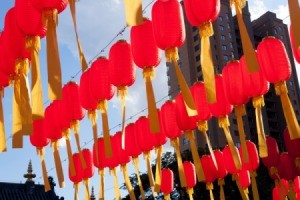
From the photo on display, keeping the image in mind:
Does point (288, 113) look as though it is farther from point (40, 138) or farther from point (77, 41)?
point (40, 138)

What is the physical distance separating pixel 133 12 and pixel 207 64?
96cm

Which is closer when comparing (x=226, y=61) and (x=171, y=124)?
(x=171, y=124)

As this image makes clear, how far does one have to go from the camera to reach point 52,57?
359 centimetres

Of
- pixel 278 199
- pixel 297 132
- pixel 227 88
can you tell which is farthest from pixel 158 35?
pixel 278 199

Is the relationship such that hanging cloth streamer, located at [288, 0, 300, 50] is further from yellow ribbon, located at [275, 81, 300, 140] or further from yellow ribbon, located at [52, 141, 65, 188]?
yellow ribbon, located at [52, 141, 65, 188]

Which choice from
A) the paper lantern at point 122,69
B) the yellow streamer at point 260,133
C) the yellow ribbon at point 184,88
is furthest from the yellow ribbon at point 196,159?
the yellow ribbon at point 184,88

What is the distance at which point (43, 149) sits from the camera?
227 inches

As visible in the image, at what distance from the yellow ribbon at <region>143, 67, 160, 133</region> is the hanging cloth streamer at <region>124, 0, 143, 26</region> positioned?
38.1 inches

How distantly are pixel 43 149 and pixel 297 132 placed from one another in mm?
3345

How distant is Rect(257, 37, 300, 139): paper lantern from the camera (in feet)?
14.8

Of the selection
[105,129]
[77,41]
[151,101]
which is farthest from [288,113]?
[77,41]

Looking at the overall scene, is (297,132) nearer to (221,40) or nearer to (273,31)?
(221,40)

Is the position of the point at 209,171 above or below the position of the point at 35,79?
below

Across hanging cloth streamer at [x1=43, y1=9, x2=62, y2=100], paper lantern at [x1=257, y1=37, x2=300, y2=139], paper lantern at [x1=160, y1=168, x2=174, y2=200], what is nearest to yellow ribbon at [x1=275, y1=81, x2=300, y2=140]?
paper lantern at [x1=257, y1=37, x2=300, y2=139]
